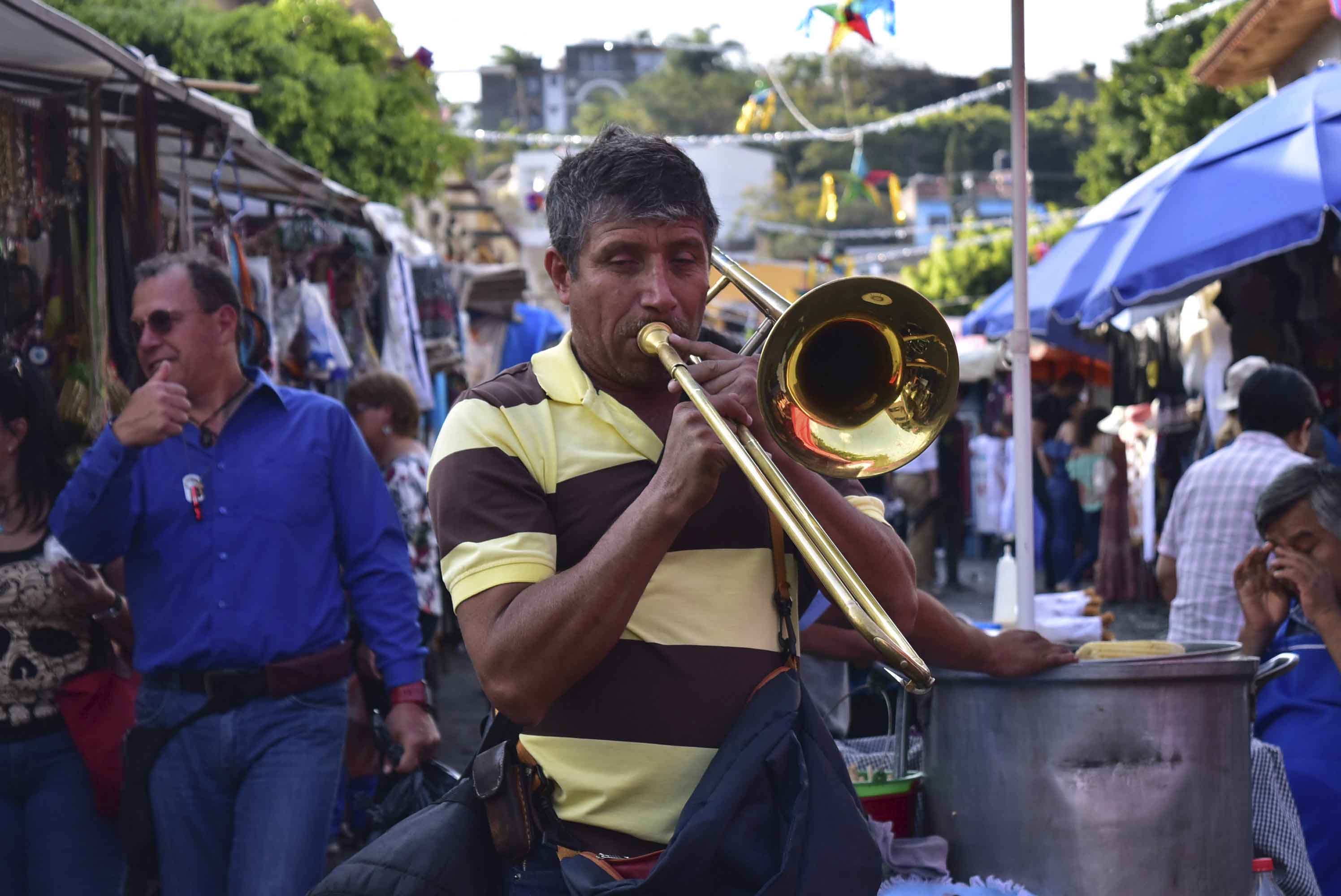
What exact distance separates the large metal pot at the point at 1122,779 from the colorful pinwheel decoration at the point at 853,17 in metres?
2.98

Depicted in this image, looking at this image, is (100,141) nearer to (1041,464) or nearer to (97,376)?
(97,376)

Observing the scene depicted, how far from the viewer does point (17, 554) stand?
387 cm

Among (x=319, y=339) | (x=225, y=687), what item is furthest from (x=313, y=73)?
(x=225, y=687)

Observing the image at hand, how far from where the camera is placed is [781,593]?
7.17 ft

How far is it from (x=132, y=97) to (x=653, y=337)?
3.63 m

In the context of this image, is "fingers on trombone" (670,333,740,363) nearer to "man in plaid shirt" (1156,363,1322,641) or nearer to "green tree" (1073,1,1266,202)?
"man in plaid shirt" (1156,363,1322,641)

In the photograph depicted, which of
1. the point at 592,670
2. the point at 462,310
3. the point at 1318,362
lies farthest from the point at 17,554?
the point at 462,310

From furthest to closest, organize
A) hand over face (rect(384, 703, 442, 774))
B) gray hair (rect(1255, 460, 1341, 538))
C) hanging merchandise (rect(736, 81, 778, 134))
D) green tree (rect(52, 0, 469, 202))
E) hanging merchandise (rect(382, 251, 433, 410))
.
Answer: hanging merchandise (rect(736, 81, 778, 134)), green tree (rect(52, 0, 469, 202)), hanging merchandise (rect(382, 251, 433, 410)), gray hair (rect(1255, 460, 1341, 538)), hand over face (rect(384, 703, 442, 774))

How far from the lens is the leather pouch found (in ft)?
6.86

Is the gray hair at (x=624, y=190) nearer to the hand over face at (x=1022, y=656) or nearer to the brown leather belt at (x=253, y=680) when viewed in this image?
the hand over face at (x=1022, y=656)

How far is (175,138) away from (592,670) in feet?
15.0

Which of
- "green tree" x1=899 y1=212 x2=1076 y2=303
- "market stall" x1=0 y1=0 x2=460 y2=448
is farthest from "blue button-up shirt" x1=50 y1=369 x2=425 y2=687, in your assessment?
"green tree" x1=899 y1=212 x2=1076 y2=303

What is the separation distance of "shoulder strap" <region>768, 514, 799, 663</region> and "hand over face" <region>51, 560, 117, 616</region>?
2.32 m

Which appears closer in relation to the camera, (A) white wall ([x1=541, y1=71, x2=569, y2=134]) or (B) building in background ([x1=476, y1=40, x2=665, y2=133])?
(B) building in background ([x1=476, y1=40, x2=665, y2=133])
